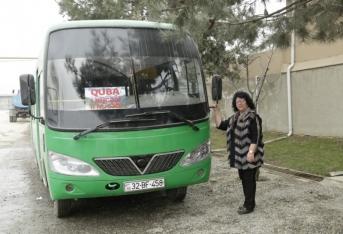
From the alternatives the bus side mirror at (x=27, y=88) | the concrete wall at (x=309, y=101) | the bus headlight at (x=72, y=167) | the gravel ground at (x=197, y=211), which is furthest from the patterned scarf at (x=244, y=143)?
the concrete wall at (x=309, y=101)

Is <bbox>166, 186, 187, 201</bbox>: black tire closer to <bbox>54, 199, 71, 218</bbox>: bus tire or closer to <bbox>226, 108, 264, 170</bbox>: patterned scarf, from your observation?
<bbox>226, 108, 264, 170</bbox>: patterned scarf

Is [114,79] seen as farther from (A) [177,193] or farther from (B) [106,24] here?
(A) [177,193]

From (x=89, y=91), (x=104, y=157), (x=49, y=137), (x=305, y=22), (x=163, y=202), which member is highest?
(x=305, y=22)

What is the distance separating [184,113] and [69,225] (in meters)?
1.97

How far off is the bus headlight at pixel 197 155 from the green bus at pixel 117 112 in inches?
0.5

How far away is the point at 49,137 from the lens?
393 centimetres

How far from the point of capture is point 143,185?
3982 mm

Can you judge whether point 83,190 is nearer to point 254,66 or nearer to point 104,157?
point 104,157

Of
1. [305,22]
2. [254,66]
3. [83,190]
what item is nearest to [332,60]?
[254,66]

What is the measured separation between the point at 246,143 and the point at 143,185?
1.35 metres

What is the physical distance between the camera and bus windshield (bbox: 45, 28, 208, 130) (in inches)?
156

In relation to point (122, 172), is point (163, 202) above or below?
below

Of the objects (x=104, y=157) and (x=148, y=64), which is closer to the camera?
(x=104, y=157)

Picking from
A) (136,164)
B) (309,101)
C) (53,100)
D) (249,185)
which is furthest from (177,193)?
(309,101)
